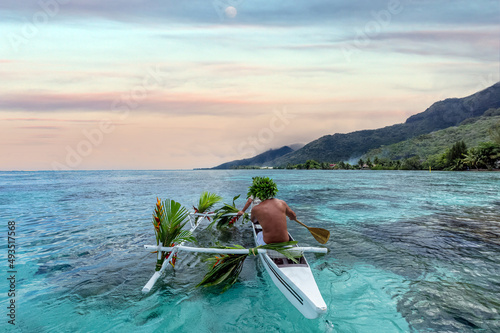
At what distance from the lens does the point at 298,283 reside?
5.19 m

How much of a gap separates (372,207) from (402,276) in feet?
47.9

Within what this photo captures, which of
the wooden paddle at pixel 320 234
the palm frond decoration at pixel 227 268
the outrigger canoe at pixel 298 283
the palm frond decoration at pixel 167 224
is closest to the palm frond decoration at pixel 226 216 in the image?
the wooden paddle at pixel 320 234

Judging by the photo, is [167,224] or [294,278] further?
[167,224]

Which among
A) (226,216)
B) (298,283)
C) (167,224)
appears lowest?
(298,283)

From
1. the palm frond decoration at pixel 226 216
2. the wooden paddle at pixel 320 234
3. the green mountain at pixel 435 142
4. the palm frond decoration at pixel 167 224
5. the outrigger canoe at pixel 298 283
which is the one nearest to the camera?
the outrigger canoe at pixel 298 283

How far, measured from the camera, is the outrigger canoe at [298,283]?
4.63 meters

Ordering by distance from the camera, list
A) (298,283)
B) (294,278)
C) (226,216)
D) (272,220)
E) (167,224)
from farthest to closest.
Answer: (226,216), (167,224), (272,220), (294,278), (298,283)

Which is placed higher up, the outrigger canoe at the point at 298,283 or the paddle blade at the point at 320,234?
the paddle blade at the point at 320,234

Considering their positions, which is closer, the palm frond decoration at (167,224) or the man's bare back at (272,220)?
the man's bare back at (272,220)

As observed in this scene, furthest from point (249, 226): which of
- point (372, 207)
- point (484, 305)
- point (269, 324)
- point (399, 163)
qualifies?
point (399, 163)

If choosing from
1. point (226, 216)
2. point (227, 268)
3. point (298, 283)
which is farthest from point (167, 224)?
point (226, 216)

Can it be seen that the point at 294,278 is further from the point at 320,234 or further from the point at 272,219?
the point at 320,234

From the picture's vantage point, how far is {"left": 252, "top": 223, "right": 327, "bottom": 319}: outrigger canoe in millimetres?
4629

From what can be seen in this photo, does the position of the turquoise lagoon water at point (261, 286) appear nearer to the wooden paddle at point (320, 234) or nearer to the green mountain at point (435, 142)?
the wooden paddle at point (320, 234)
